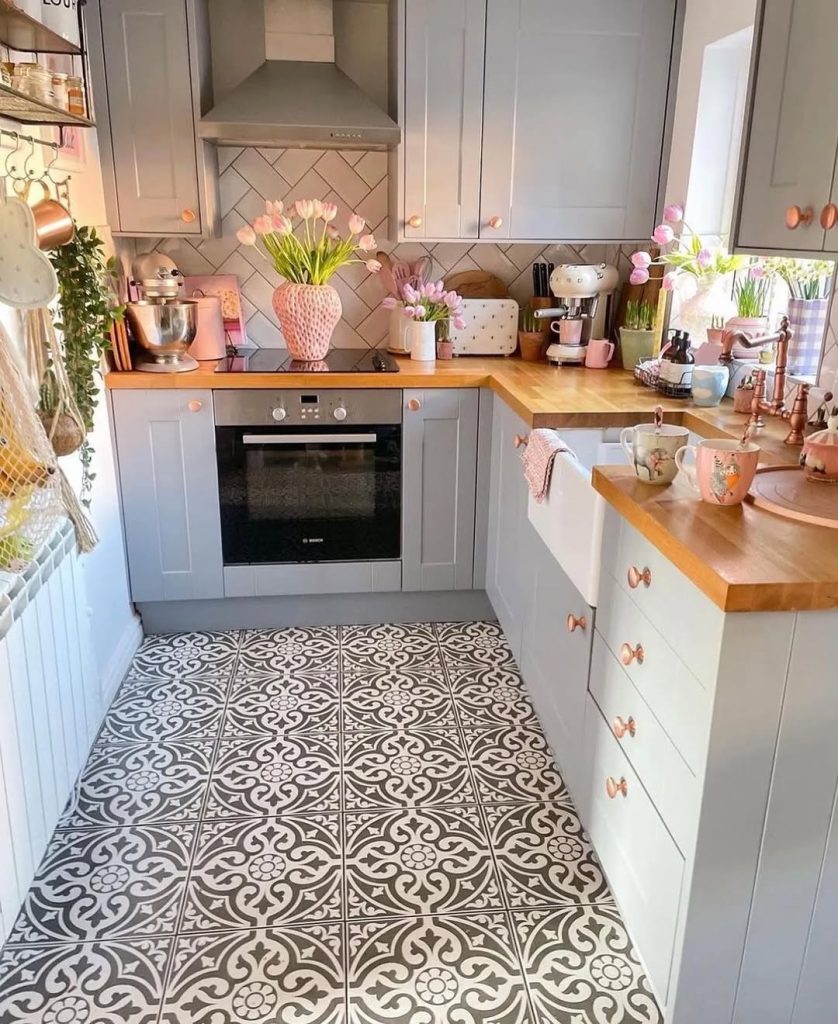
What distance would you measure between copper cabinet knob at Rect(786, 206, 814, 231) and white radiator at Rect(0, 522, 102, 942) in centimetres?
165

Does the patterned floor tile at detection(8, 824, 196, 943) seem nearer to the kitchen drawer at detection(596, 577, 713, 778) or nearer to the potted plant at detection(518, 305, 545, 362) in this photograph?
the kitchen drawer at detection(596, 577, 713, 778)

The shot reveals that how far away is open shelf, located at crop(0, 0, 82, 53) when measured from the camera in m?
1.64

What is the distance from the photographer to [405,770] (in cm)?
227

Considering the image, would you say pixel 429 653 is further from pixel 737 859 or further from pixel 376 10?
pixel 376 10

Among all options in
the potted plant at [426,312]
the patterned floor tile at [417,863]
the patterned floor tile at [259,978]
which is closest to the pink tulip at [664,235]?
the potted plant at [426,312]

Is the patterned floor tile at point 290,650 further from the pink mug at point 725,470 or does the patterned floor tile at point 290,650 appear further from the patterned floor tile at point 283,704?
the pink mug at point 725,470

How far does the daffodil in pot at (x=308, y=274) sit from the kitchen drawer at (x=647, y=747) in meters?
1.59

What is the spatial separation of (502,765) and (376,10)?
253 centimetres

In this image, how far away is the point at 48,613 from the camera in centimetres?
185

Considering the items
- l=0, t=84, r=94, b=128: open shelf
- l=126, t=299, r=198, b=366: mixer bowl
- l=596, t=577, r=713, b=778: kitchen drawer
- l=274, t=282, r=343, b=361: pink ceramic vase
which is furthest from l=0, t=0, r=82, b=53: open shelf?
l=596, t=577, r=713, b=778: kitchen drawer

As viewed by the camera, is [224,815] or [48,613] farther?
[224,815]

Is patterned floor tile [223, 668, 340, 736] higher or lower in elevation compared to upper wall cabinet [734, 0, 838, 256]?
lower

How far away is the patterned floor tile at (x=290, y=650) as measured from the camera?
9.17ft

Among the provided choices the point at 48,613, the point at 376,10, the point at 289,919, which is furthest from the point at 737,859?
the point at 376,10
